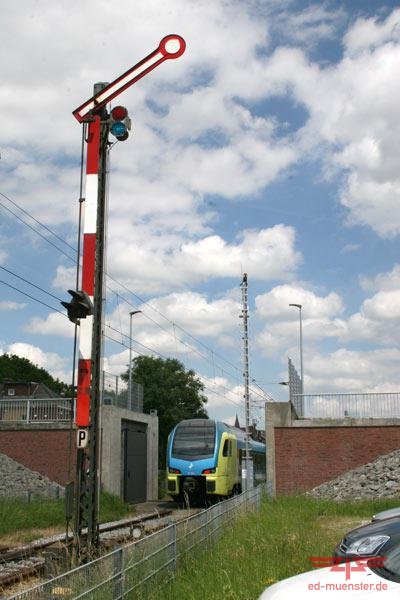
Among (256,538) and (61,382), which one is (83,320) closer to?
(256,538)

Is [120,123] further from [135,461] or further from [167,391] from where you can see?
[167,391]

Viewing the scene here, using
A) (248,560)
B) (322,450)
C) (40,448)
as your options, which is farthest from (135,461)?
(248,560)

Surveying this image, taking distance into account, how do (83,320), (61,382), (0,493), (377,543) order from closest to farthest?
(377,543) → (83,320) → (0,493) → (61,382)

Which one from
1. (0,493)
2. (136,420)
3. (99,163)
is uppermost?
(99,163)

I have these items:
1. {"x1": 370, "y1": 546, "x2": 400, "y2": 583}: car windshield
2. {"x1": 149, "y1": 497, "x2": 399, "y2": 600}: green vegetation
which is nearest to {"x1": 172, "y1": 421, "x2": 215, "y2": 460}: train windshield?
{"x1": 149, "y1": 497, "x2": 399, "y2": 600}: green vegetation

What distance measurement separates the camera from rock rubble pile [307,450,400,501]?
23.7 meters

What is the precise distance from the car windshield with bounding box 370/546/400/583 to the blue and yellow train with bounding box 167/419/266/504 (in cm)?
2084

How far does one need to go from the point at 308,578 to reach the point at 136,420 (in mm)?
27912

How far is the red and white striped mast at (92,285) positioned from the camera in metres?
10.5

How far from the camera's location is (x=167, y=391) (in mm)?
73312

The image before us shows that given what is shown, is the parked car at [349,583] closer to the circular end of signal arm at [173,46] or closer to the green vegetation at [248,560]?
the green vegetation at [248,560]

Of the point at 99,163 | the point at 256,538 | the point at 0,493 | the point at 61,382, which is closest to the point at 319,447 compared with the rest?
the point at 0,493

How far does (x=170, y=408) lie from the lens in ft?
238

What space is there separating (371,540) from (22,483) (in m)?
19.8
